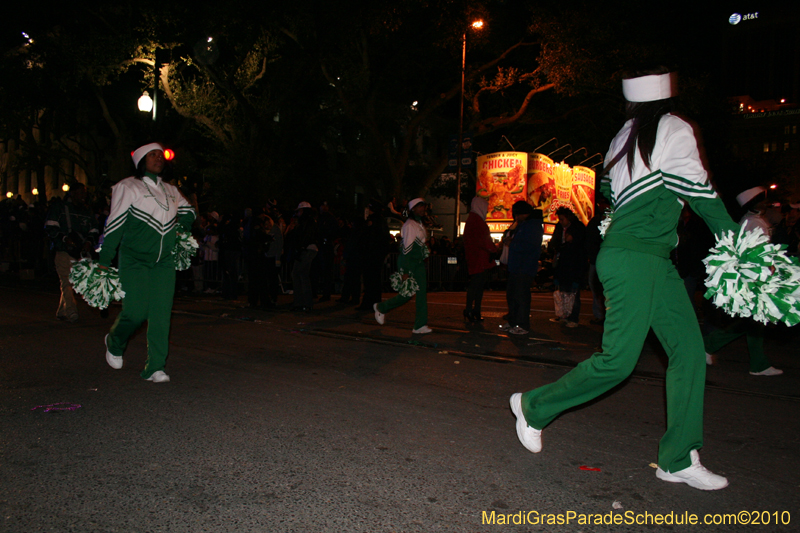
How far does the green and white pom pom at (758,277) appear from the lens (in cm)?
306

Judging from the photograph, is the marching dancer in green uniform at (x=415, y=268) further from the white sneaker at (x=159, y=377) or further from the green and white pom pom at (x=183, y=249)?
the white sneaker at (x=159, y=377)

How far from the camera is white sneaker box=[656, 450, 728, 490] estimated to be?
3184 millimetres

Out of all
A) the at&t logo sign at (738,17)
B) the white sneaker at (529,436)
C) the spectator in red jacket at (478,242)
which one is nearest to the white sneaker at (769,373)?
the white sneaker at (529,436)

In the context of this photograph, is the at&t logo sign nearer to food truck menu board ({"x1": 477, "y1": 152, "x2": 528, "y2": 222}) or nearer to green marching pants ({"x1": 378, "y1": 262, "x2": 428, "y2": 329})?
food truck menu board ({"x1": 477, "y1": 152, "x2": 528, "y2": 222})

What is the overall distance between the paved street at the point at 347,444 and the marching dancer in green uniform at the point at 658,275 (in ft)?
1.05

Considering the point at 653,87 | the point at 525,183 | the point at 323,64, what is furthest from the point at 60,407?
the point at 525,183

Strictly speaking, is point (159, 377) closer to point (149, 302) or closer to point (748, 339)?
point (149, 302)

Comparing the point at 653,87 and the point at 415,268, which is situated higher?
the point at 653,87

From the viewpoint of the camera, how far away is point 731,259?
310cm

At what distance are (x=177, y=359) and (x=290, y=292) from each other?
879cm

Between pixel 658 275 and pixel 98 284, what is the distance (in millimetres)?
4489

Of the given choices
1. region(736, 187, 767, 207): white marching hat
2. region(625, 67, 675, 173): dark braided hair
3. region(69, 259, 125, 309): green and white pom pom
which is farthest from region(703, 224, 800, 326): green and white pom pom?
region(69, 259, 125, 309): green and white pom pom

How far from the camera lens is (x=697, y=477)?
319 centimetres

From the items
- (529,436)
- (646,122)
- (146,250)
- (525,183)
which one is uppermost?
(525,183)
